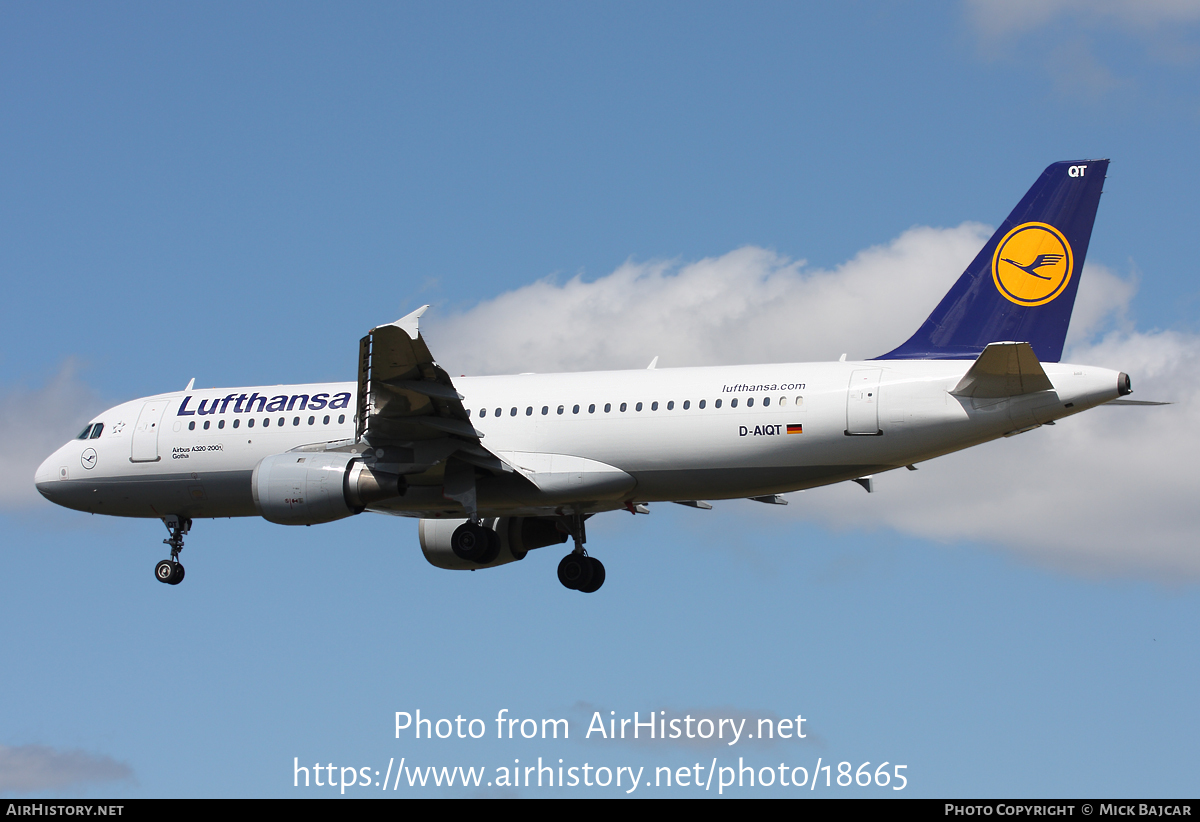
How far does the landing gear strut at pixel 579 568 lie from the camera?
2945 cm

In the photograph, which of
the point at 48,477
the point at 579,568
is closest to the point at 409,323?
the point at 579,568

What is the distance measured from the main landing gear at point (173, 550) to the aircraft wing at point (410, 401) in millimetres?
5878

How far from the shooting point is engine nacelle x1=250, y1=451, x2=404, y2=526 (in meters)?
25.9

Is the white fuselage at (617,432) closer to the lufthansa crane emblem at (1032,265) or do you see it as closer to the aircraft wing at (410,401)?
the aircraft wing at (410,401)

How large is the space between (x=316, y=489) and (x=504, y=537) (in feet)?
20.0

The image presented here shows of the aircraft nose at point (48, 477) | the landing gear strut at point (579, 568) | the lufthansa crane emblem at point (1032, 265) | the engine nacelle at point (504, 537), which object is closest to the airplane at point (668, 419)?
the lufthansa crane emblem at point (1032, 265)

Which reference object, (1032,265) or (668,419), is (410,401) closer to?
(668,419)

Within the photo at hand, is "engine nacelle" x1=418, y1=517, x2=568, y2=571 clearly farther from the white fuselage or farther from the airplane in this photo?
the white fuselage

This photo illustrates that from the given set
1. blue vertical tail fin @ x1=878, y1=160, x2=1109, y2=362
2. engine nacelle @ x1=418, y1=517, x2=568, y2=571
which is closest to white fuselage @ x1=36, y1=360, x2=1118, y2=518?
blue vertical tail fin @ x1=878, y1=160, x2=1109, y2=362

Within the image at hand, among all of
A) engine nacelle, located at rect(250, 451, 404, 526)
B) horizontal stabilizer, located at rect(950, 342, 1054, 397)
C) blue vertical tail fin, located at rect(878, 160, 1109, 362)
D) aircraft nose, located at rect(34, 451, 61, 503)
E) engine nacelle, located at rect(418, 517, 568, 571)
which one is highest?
blue vertical tail fin, located at rect(878, 160, 1109, 362)

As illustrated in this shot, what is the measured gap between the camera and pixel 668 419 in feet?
84.9

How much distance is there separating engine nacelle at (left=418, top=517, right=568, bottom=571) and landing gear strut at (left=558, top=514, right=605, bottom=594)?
162 cm

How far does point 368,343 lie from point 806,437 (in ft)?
25.5
